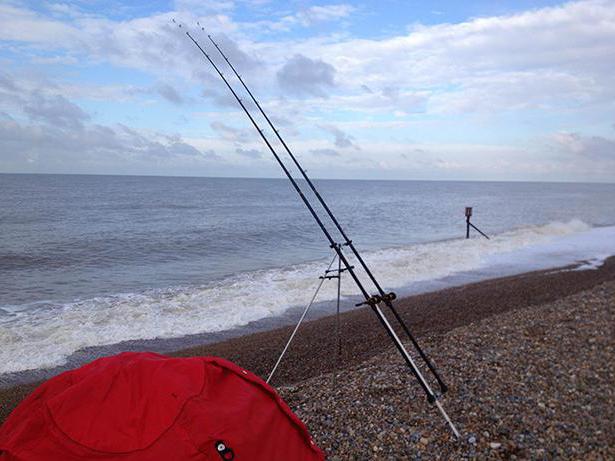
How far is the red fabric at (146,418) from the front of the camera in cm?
306

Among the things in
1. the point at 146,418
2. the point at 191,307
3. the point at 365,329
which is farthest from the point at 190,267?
the point at 146,418

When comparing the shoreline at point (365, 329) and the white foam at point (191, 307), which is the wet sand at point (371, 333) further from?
the white foam at point (191, 307)

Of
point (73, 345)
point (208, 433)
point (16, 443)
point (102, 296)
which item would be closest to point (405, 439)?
point (208, 433)

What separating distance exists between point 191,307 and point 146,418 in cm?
1097

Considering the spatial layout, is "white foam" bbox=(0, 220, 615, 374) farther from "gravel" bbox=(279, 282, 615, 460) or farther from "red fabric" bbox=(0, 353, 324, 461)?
"red fabric" bbox=(0, 353, 324, 461)

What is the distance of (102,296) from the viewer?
15.4 meters

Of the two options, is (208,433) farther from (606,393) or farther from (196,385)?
(606,393)

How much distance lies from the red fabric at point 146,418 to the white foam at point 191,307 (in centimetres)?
737

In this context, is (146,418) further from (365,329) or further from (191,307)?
(191,307)

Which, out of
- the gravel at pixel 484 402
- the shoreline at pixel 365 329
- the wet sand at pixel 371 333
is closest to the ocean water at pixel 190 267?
the shoreline at pixel 365 329

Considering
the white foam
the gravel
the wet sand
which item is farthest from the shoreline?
the white foam

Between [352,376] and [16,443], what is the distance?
4534mm

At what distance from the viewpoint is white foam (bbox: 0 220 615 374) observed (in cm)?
1097

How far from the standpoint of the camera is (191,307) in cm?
1390
